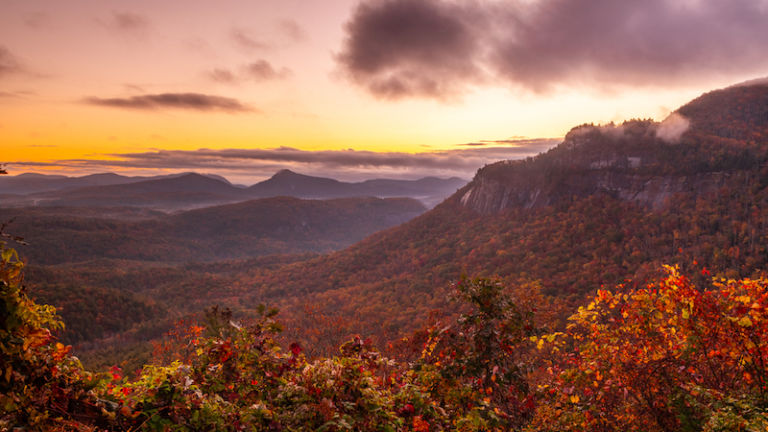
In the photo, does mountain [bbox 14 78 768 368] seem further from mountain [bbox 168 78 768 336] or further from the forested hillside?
the forested hillside

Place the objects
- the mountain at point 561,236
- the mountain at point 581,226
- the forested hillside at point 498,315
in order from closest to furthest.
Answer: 1. the forested hillside at point 498,315
2. the mountain at point 561,236
3. the mountain at point 581,226

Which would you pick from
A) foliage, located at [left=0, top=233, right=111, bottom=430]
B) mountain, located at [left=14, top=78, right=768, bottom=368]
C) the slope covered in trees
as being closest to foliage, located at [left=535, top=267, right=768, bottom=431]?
the slope covered in trees

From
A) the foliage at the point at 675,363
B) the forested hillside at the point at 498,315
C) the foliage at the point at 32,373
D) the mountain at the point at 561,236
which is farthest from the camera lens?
the mountain at the point at 561,236

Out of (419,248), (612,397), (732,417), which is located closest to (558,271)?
(419,248)

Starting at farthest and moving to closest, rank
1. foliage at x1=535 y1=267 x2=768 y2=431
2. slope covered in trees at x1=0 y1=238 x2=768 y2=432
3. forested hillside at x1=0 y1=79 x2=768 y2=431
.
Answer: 1. foliage at x1=535 y1=267 x2=768 y2=431
2. forested hillside at x1=0 y1=79 x2=768 y2=431
3. slope covered in trees at x1=0 y1=238 x2=768 y2=432

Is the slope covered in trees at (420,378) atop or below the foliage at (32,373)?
below

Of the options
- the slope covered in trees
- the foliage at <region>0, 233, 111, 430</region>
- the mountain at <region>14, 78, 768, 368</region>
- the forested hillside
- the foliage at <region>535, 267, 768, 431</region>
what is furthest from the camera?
the mountain at <region>14, 78, 768, 368</region>

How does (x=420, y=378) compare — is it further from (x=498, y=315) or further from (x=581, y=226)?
(x=581, y=226)

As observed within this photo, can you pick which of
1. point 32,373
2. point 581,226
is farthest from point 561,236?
point 32,373

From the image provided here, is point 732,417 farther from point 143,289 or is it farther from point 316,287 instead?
point 143,289

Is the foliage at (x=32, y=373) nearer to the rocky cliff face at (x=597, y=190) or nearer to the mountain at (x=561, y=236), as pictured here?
the mountain at (x=561, y=236)

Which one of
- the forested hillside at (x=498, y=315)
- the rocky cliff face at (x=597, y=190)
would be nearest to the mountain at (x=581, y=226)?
the rocky cliff face at (x=597, y=190)

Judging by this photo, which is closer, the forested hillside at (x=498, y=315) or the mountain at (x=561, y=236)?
the forested hillside at (x=498, y=315)

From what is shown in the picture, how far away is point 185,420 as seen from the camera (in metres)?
4.80
